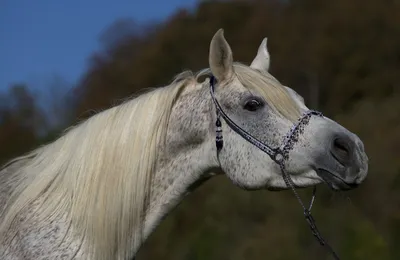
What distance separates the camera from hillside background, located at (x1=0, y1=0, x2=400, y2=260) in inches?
478

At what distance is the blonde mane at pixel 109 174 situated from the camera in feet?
11.7

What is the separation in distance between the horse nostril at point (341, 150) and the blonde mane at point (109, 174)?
0.95ft

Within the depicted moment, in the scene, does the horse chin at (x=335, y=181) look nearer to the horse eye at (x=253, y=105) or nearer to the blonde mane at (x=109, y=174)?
the blonde mane at (x=109, y=174)

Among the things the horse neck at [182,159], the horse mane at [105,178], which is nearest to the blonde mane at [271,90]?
the horse neck at [182,159]

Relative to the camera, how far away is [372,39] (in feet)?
71.3

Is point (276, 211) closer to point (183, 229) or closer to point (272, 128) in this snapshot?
point (183, 229)

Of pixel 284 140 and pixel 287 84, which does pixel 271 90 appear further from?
pixel 287 84

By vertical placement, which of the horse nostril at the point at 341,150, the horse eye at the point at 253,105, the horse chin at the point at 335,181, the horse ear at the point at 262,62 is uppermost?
the horse eye at the point at 253,105

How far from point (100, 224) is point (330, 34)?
2086cm

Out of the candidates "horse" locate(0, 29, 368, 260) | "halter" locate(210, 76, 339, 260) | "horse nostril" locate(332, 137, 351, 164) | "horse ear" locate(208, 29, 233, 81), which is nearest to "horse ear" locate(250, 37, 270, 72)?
"horse" locate(0, 29, 368, 260)

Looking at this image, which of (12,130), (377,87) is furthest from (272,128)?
(377,87)

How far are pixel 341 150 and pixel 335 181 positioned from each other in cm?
Result: 16

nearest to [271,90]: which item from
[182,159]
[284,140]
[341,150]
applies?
[284,140]

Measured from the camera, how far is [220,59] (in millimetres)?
3727
